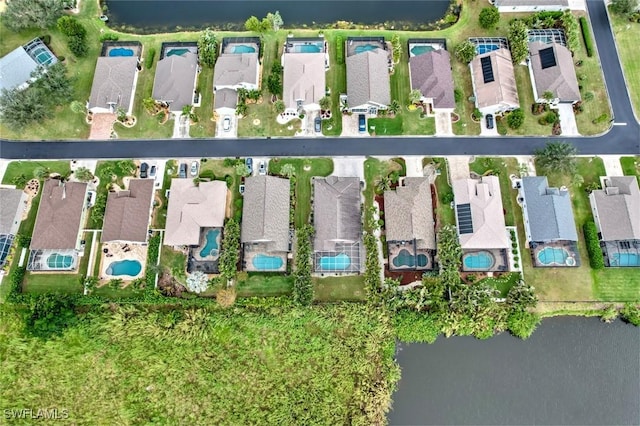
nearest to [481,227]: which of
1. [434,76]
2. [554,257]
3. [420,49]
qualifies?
[554,257]

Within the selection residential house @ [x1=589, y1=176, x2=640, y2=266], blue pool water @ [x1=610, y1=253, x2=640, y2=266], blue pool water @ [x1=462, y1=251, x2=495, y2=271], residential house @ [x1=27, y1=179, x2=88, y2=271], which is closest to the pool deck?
residential house @ [x1=27, y1=179, x2=88, y2=271]

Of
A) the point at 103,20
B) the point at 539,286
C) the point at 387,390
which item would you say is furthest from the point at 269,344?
the point at 103,20

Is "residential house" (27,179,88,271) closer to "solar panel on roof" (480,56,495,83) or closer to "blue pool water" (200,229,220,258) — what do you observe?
"blue pool water" (200,229,220,258)

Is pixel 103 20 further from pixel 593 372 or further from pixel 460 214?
pixel 593 372

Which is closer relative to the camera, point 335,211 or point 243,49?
point 335,211

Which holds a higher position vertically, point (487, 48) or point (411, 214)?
point (487, 48)

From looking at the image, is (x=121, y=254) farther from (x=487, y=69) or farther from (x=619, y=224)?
(x=619, y=224)
